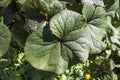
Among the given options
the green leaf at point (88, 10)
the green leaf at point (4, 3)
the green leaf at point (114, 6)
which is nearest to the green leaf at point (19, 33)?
the green leaf at point (4, 3)

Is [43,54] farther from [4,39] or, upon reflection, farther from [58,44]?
[4,39]

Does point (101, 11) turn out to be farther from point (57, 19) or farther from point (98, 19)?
point (57, 19)

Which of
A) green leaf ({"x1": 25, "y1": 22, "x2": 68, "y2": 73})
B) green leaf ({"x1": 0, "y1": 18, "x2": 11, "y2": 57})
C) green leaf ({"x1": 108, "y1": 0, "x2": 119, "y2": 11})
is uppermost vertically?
green leaf ({"x1": 108, "y1": 0, "x2": 119, "y2": 11})

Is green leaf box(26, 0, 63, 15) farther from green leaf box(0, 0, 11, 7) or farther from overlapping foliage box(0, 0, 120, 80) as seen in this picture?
green leaf box(0, 0, 11, 7)

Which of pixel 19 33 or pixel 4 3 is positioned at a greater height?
pixel 4 3

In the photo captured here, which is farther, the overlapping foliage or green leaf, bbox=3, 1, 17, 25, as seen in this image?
green leaf, bbox=3, 1, 17, 25

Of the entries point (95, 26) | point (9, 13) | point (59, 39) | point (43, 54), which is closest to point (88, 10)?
point (95, 26)

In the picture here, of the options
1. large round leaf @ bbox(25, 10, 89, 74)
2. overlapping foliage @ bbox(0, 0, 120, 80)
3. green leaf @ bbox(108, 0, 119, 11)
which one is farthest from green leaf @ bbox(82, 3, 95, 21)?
green leaf @ bbox(108, 0, 119, 11)
